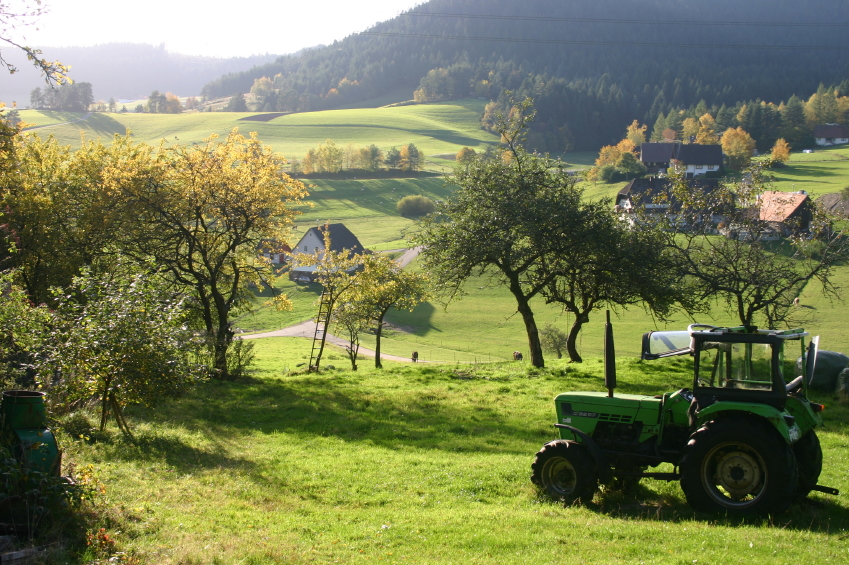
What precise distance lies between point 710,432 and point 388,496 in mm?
5623

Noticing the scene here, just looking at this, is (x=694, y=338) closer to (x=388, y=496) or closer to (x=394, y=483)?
(x=388, y=496)

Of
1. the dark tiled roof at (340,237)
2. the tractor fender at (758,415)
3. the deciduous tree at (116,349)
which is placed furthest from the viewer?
the dark tiled roof at (340,237)

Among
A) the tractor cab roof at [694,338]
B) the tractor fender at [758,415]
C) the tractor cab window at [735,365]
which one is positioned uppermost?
the tractor cab roof at [694,338]

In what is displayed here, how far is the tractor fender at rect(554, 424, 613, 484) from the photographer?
396 inches

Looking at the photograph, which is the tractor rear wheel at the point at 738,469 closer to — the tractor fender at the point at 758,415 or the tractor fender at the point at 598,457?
the tractor fender at the point at 758,415

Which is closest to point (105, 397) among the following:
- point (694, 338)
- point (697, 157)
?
point (694, 338)

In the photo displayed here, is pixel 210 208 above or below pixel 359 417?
above

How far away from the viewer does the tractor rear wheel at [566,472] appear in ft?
33.1

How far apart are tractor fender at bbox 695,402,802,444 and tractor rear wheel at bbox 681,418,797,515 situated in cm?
11

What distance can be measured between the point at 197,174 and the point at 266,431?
1163cm

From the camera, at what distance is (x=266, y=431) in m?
17.0

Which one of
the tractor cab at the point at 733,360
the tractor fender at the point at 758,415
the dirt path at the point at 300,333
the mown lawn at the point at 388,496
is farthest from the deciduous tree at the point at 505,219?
the dirt path at the point at 300,333

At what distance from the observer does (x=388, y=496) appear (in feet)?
36.6

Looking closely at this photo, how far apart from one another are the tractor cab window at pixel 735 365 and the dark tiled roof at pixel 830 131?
185181 mm
